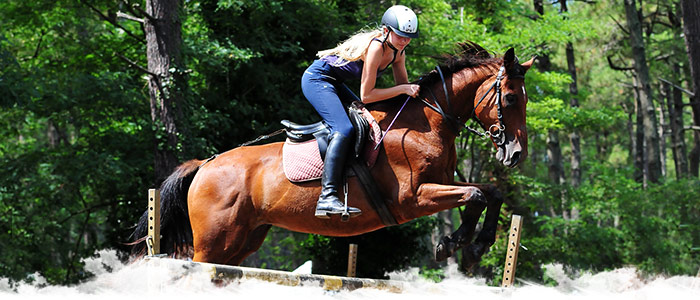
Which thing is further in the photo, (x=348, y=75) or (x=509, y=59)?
(x=348, y=75)

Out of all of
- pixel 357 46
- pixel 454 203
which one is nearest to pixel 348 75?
pixel 357 46

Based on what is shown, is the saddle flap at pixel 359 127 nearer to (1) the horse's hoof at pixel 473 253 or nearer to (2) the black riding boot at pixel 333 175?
(2) the black riding boot at pixel 333 175

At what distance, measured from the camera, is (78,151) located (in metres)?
11.7

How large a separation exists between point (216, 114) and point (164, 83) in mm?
1386

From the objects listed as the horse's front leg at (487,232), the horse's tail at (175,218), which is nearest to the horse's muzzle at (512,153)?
the horse's front leg at (487,232)

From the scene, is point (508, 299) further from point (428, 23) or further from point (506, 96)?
point (428, 23)

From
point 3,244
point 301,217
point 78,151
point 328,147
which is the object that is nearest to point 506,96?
point 328,147

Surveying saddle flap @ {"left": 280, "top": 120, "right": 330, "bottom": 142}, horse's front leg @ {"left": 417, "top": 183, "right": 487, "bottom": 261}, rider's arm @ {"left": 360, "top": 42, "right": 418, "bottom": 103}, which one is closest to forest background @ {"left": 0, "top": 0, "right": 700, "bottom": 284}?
saddle flap @ {"left": 280, "top": 120, "right": 330, "bottom": 142}

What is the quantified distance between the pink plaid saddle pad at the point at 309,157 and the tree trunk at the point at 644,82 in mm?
15279

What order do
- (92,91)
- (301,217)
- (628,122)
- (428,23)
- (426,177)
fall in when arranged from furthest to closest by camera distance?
(628,122)
(428,23)
(92,91)
(301,217)
(426,177)

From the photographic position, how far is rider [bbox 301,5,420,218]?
16.6ft

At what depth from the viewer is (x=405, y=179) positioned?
507 centimetres

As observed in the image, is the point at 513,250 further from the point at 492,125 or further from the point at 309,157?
the point at 309,157

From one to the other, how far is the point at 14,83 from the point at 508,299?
860cm
